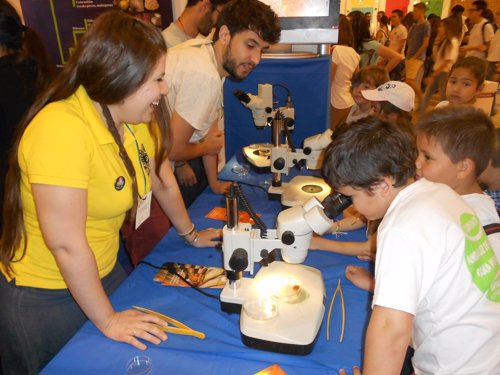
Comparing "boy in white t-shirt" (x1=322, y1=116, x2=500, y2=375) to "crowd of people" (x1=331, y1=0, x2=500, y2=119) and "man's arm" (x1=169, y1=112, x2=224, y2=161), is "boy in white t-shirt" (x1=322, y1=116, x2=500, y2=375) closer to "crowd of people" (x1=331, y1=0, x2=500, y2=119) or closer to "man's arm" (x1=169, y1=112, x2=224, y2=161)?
"man's arm" (x1=169, y1=112, x2=224, y2=161)

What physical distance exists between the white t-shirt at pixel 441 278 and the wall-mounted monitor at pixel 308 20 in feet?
5.35

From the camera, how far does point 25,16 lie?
3297 mm

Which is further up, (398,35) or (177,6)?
(177,6)

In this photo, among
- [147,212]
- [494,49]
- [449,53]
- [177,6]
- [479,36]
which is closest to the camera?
[147,212]

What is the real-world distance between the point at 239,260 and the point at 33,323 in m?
0.56

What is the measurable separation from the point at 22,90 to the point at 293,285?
1479 millimetres

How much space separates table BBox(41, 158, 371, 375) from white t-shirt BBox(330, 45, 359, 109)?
7.79 ft

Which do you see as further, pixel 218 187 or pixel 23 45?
pixel 218 187

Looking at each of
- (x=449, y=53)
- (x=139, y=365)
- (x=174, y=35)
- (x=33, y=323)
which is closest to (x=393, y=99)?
(x=174, y=35)

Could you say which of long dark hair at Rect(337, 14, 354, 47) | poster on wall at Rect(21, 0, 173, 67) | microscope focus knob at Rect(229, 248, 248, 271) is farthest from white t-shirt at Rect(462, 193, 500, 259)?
long dark hair at Rect(337, 14, 354, 47)

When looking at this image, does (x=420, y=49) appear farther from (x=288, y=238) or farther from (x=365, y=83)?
(x=288, y=238)

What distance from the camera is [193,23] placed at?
2.54m

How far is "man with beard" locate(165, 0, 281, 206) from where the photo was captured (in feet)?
5.16

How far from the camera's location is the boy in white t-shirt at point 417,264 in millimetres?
764
